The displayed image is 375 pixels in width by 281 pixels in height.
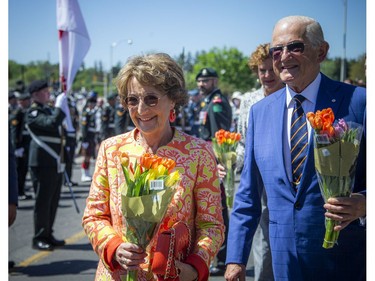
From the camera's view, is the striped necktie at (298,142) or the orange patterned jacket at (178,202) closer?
the orange patterned jacket at (178,202)

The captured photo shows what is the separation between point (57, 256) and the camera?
771cm

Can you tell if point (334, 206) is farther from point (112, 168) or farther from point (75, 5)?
point (75, 5)

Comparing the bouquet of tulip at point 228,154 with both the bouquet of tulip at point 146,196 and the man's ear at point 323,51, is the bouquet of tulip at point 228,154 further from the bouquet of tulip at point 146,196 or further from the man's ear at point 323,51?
the bouquet of tulip at point 146,196

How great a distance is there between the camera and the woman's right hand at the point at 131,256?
2.57m

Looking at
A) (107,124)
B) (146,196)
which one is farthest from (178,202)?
(107,124)

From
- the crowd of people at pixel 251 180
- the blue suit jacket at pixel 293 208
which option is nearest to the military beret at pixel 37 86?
the crowd of people at pixel 251 180

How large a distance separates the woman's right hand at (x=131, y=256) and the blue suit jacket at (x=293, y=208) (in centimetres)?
85

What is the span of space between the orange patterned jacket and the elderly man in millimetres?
389

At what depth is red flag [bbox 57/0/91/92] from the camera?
23.8 feet

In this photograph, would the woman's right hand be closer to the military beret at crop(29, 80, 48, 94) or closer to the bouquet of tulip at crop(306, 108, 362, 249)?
the bouquet of tulip at crop(306, 108, 362, 249)

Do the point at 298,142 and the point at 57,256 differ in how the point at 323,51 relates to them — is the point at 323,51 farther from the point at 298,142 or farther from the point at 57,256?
the point at 57,256

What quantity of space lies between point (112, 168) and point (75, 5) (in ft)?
15.9

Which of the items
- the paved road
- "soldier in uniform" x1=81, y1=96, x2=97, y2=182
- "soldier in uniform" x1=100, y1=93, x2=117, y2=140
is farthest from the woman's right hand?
"soldier in uniform" x1=100, y1=93, x2=117, y2=140
